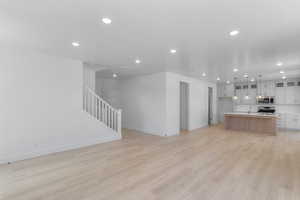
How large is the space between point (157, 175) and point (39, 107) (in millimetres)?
3439

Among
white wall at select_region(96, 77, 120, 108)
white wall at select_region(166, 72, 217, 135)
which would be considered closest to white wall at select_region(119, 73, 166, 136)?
white wall at select_region(166, 72, 217, 135)

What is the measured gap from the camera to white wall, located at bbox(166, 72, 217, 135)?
6070mm

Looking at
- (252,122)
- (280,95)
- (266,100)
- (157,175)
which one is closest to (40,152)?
(157,175)

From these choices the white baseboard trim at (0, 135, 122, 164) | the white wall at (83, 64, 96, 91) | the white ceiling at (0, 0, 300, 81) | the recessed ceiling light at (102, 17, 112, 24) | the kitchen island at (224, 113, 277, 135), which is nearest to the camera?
the white ceiling at (0, 0, 300, 81)

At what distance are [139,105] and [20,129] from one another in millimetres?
4351

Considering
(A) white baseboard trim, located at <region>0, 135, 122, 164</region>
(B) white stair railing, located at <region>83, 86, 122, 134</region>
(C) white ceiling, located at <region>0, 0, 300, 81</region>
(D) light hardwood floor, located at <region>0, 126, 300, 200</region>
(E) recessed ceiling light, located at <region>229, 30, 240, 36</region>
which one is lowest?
(D) light hardwood floor, located at <region>0, 126, 300, 200</region>

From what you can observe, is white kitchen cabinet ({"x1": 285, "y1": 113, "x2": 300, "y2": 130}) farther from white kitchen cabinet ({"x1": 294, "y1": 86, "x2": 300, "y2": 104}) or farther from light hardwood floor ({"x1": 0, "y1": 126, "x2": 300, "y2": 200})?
light hardwood floor ({"x1": 0, "y1": 126, "x2": 300, "y2": 200})

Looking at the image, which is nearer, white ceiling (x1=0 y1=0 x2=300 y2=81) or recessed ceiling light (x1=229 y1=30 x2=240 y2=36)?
white ceiling (x1=0 y1=0 x2=300 y2=81)

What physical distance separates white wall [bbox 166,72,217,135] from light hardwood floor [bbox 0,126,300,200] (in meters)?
2.03

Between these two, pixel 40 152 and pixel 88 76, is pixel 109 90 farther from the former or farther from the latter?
pixel 40 152

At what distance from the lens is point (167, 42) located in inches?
121

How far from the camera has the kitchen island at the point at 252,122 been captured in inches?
261

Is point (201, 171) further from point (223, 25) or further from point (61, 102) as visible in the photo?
point (61, 102)

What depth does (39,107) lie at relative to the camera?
3.78 meters
